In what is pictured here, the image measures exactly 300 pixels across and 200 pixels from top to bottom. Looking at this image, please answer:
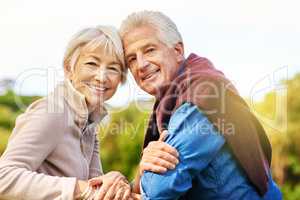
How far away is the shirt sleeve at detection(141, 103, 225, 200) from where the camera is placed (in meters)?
1.72

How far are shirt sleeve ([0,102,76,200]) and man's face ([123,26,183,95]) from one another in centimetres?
39

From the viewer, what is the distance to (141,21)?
86.0 inches

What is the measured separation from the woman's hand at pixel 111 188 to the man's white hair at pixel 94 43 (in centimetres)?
49

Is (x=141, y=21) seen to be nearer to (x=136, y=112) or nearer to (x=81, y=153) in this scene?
(x=81, y=153)

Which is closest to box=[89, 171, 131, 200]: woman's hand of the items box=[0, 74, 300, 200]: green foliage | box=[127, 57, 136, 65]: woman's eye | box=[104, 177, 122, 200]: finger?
box=[104, 177, 122, 200]: finger

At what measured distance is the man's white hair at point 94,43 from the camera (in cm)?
222

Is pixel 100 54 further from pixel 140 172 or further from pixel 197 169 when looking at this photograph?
pixel 197 169

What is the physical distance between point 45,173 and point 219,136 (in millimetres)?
679

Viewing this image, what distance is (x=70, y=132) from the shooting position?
2.13m

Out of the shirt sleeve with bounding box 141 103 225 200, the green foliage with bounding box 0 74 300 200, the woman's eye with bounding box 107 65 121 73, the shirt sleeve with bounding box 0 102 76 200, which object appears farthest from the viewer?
the green foliage with bounding box 0 74 300 200

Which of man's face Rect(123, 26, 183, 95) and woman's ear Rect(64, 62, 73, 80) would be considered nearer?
man's face Rect(123, 26, 183, 95)

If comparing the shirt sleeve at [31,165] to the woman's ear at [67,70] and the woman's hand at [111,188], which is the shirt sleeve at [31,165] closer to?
the woman's hand at [111,188]

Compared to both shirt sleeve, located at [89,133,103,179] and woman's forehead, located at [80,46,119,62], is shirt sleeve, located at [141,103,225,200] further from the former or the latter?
shirt sleeve, located at [89,133,103,179]

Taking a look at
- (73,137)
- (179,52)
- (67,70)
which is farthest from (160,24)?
(73,137)
